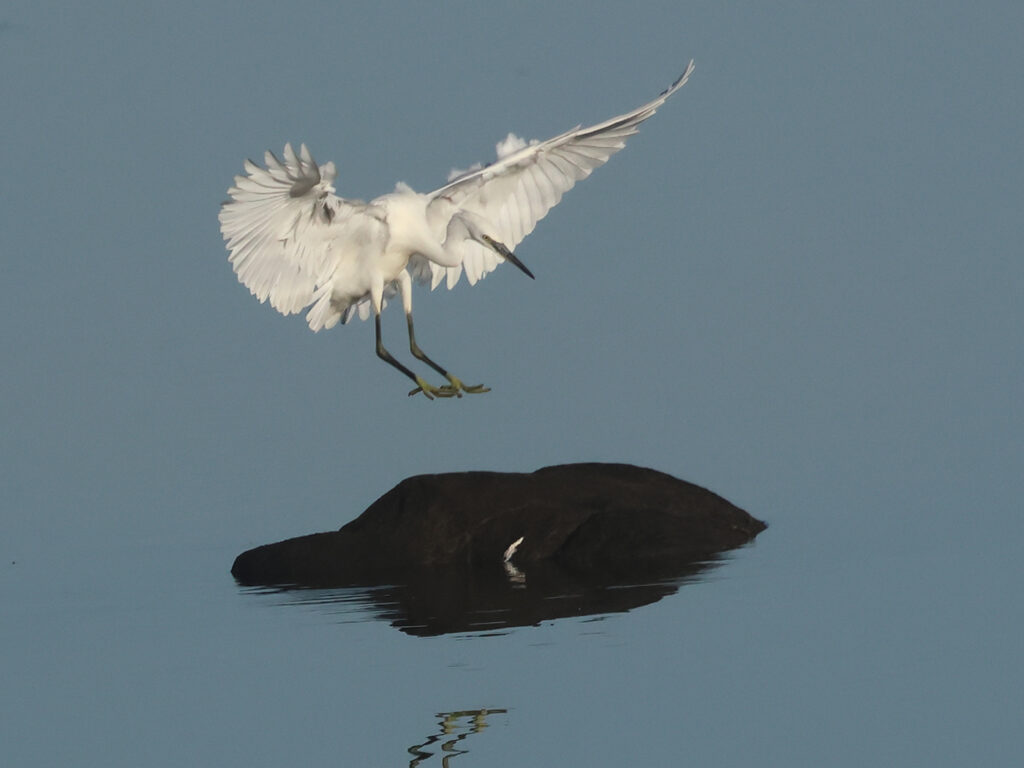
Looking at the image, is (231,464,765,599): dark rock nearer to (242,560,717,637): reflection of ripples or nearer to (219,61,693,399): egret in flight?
(242,560,717,637): reflection of ripples

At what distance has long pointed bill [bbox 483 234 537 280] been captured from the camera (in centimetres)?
1870

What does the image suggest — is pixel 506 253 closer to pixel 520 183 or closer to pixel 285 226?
pixel 520 183

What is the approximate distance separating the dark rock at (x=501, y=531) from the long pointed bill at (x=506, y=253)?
2.24 meters

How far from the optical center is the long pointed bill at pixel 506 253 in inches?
736

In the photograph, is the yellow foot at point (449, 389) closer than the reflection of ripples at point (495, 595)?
No

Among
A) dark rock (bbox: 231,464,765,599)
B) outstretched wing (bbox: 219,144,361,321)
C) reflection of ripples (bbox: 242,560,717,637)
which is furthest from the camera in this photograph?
dark rock (bbox: 231,464,765,599)

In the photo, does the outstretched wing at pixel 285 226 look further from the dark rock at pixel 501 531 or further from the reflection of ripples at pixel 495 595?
the reflection of ripples at pixel 495 595

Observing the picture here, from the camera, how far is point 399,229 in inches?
703

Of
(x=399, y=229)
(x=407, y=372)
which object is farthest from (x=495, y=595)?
(x=399, y=229)

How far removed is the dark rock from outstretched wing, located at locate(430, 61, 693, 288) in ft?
8.52

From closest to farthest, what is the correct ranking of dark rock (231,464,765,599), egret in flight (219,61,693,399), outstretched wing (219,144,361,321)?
1. outstretched wing (219,144,361,321)
2. egret in flight (219,61,693,399)
3. dark rock (231,464,765,599)

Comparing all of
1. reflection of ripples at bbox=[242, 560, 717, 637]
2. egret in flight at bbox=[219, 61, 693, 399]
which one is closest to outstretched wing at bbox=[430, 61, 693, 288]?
egret in flight at bbox=[219, 61, 693, 399]

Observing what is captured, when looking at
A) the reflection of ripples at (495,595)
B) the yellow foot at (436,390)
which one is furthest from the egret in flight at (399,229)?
the reflection of ripples at (495,595)

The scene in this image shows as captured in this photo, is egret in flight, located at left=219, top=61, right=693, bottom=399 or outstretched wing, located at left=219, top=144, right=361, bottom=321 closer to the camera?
outstretched wing, located at left=219, top=144, right=361, bottom=321
